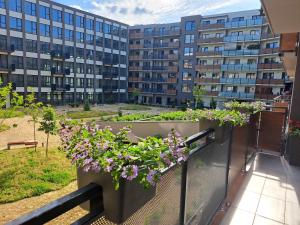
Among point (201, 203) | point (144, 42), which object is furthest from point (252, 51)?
point (201, 203)

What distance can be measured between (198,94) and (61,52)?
22.8m

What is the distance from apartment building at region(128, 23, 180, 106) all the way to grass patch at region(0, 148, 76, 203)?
35.4 m

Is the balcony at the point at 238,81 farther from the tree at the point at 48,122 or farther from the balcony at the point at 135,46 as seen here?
the tree at the point at 48,122

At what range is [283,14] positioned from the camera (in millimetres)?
4707

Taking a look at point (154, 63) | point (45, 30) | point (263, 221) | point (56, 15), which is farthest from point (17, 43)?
point (263, 221)

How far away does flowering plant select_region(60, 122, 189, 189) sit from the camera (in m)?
1.27

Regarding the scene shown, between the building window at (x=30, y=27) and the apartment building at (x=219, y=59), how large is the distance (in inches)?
782

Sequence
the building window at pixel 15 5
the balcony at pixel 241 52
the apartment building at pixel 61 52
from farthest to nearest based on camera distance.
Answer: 1. the balcony at pixel 241 52
2. the apartment building at pixel 61 52
3. the building window at pixel 15 5

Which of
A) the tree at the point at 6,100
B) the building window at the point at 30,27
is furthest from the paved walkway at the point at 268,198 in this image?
the building window at the point at 30,27

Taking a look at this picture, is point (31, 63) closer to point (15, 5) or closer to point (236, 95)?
point (15, 5)

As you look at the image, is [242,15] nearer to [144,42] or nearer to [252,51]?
[252,51]

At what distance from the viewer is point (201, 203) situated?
10.3 ft

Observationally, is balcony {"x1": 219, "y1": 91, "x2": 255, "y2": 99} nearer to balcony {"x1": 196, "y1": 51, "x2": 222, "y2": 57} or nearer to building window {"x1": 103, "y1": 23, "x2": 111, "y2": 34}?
balcony {"x1": 196, "y1": 51, "x2": 222, "y2": 57}

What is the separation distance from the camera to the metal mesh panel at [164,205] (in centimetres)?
177
